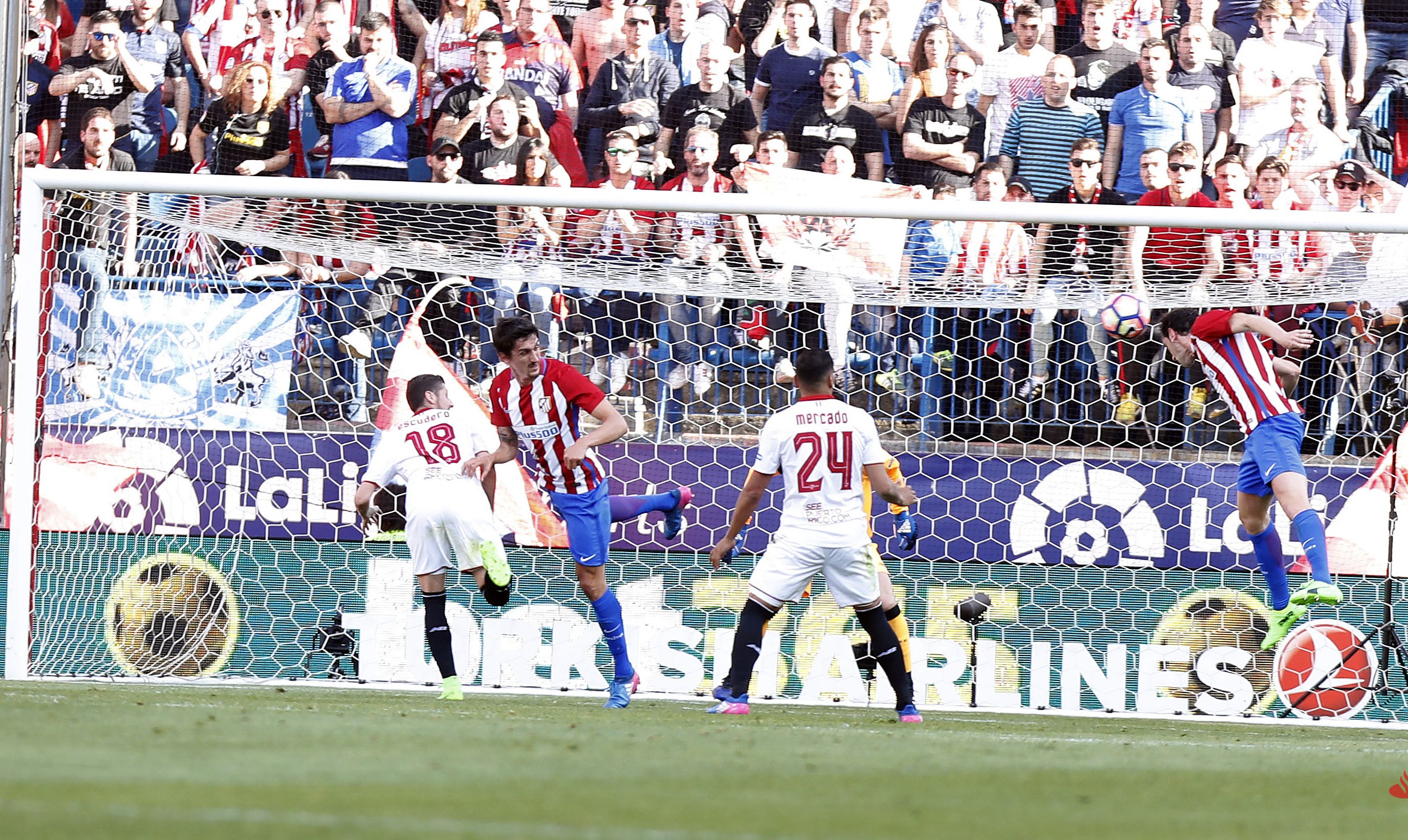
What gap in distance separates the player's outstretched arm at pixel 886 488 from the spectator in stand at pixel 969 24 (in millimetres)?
7404

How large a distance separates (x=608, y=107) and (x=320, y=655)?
554 cm

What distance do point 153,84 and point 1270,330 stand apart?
9.47 meters

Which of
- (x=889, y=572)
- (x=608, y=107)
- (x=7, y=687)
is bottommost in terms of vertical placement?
(x=7, y=687)

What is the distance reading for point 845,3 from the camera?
13.5 meters

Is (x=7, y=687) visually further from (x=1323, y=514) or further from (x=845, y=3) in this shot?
(x=845, y=3)

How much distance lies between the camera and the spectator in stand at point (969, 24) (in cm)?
1320

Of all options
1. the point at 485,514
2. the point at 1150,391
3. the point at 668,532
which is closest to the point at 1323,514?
the point at 1150,391

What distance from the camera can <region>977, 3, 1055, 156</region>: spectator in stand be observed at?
12797 millimetres

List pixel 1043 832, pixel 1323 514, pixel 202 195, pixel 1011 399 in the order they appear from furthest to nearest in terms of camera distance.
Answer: pixel 1011 399 → pixel 1323 514 → pixel 202 195 → pixel 1043 832

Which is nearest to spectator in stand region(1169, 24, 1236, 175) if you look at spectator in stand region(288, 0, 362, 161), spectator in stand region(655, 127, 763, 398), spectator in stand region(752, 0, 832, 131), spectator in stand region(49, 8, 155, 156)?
spectator in stand region(752, 0, 832, 131)

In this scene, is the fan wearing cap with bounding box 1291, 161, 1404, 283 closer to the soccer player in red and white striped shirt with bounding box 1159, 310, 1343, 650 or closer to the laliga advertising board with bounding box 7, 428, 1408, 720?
the laliga advertising board with bounding box 7, 428, 1408, 720

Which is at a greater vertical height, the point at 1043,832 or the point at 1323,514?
the point at 1323,514

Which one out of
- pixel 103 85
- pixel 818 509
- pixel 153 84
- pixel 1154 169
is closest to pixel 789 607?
pixel 818 509

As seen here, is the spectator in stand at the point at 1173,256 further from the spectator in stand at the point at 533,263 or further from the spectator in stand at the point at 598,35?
the spectator in stand at the point at 598,35
